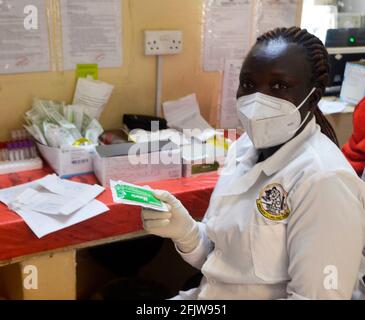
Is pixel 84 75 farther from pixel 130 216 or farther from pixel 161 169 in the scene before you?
pixel 130 216

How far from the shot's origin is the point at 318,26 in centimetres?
252

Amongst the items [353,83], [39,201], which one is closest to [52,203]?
[39,201]

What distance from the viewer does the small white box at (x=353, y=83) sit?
2.30 m

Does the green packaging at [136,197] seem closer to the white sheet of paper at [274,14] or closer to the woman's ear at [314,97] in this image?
the woman's ear at [314,97]

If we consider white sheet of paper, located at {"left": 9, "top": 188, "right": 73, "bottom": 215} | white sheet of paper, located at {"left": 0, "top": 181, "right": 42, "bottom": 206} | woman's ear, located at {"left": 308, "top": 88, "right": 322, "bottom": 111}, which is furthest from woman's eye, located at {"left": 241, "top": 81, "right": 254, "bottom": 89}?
white sheet of paper, located at {"left": 0, "top": 181, "right": 42, "bottom": 206}

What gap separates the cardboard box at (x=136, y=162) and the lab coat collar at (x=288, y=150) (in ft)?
1.67

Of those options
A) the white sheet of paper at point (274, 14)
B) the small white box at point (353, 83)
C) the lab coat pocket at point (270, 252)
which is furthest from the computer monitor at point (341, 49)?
the lab coat pocket at point (270, 252)

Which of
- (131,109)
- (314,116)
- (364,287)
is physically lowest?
(364,287)

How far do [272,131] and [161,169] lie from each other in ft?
1.77

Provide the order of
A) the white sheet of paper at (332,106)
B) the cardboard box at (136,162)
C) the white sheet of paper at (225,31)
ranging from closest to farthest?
the cardboard box at (136,162), the white sheet of paper at (225,31), the white sheet of paper at (332,106)

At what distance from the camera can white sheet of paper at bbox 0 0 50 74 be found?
153 cm

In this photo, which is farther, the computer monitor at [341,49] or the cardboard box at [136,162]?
the computer monitor at [341,49]

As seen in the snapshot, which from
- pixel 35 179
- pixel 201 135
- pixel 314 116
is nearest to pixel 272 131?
pixel 314 116

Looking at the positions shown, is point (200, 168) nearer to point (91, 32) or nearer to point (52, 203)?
point (52, 203)
